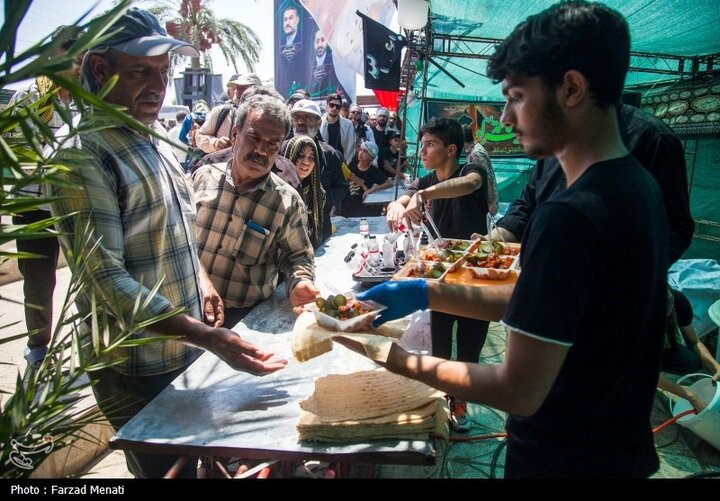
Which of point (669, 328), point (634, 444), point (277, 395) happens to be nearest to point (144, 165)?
point (277, 395)

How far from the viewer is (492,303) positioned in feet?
4.97

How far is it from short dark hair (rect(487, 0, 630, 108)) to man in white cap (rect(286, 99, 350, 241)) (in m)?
3.65

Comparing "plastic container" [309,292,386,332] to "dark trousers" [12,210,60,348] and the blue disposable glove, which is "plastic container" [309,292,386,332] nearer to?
the blue disposable glove

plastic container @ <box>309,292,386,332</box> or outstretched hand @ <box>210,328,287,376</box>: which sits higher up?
plastic container @ <box>309,292,386,332</box>

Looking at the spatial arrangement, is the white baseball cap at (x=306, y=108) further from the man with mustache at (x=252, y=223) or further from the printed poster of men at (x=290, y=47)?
the printed poster of men at (x=290, y=47)

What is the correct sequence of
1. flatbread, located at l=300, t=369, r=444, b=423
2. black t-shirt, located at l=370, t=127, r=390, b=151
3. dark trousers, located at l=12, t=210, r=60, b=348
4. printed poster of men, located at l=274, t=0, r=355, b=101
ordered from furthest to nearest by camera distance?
1. printed poster of men, located at l=274, t=0, r=355, b=101
2. black t-shirt, located at l=370, t=127, r=390, b=151
3. dark trousers, located at l=12, t=210, r=60, b=348
4. flatbread, located at l=300, t=369, r=444, b=423

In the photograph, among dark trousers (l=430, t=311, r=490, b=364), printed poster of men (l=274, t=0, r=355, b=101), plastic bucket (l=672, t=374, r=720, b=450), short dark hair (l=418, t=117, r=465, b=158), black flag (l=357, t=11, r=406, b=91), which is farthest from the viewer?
printed poster of men (l=274, t=0, r=355, b=101)

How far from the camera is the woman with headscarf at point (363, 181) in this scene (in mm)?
7445

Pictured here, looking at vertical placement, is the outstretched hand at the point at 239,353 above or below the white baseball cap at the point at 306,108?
below

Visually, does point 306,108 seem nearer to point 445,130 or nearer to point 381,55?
point 445,130

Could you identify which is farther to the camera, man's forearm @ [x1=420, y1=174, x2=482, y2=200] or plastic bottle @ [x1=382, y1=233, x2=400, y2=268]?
man's forearm @ [x1=420, y1=174, x2=482, y2=200]

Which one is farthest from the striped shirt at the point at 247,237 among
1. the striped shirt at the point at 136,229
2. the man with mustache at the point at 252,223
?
the striped shirt at the point at 136,229

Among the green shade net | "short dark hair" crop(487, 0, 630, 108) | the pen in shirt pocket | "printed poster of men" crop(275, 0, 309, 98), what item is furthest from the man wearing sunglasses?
"printed poster of men" crop(275, 0, 309, 98)

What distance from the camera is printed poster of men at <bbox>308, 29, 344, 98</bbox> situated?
11883 millimetres
